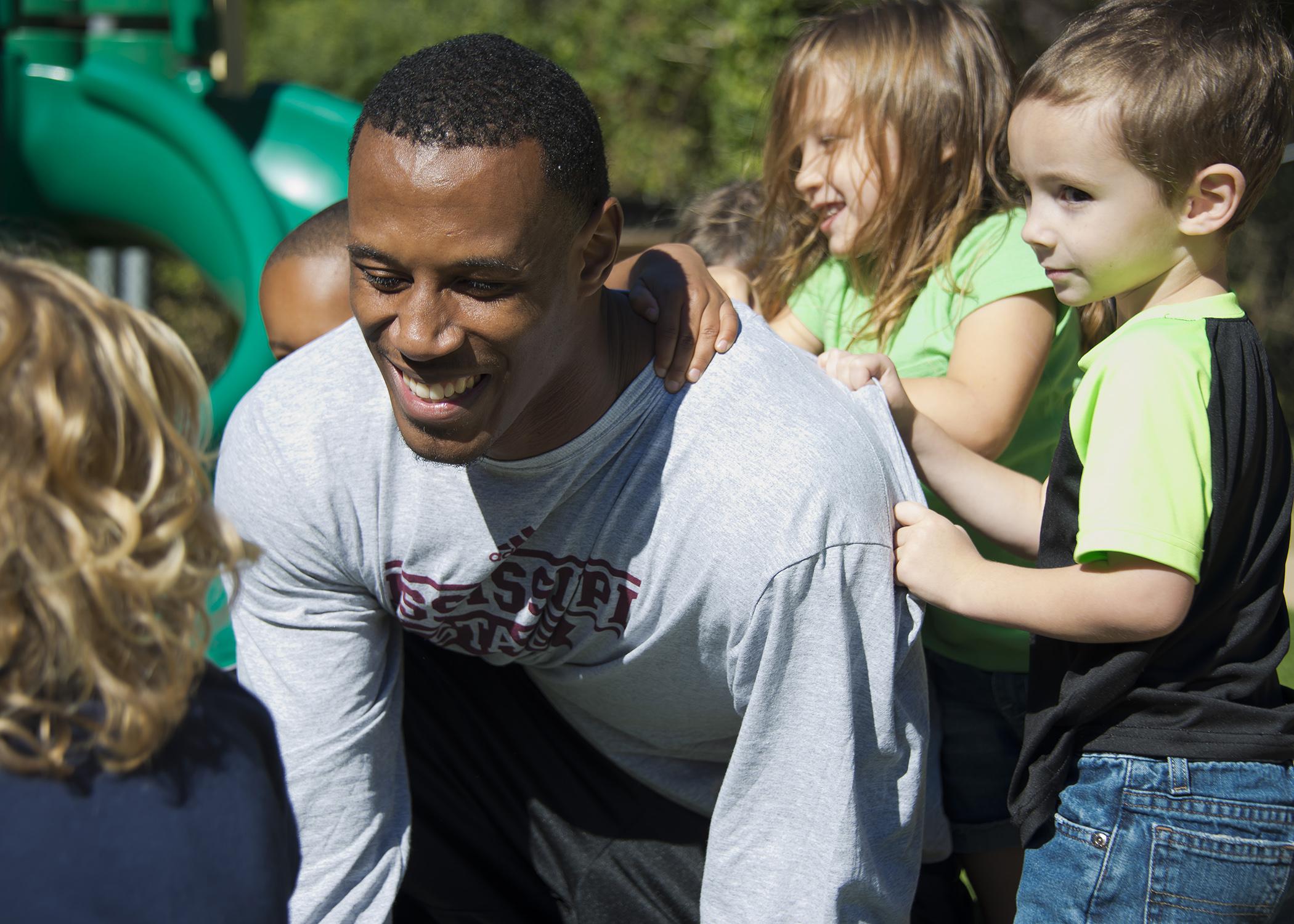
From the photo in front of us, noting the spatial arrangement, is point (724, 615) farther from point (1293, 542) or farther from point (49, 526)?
point (1293, 542)

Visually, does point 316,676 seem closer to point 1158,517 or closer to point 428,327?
point 428,327

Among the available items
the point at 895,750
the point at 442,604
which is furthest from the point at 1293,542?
the point at 442,604

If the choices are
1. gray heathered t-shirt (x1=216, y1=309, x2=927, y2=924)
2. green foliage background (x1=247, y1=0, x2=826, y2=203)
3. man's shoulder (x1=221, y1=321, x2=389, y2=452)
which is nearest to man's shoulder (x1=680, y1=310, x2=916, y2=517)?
gray heathered t-shirt (x1=216, y1=309, x2=927, y2=924)

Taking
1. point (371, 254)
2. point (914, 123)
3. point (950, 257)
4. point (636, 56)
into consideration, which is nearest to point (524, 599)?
point (371, 254)

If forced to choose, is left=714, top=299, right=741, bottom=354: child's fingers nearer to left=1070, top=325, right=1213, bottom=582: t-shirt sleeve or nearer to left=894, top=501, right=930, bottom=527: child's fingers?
left=894, top=501, right=930, bottom=527: child's fingers

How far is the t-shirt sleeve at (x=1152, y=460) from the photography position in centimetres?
168

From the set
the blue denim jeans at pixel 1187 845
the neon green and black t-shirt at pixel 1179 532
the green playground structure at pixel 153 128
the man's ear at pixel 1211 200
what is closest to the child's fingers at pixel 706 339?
the neon green and black t-shirt at pixel 1179 532

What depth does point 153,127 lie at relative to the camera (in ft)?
15.2

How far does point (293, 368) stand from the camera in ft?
6.78

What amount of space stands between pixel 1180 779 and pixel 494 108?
126 cm

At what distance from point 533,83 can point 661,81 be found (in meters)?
6.40

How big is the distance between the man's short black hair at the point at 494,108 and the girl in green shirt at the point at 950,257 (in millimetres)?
681

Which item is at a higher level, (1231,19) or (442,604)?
(1231,19)

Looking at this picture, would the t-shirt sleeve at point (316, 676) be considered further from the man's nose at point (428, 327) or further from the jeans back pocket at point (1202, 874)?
the jeans back pocket at point (1202, 874)
